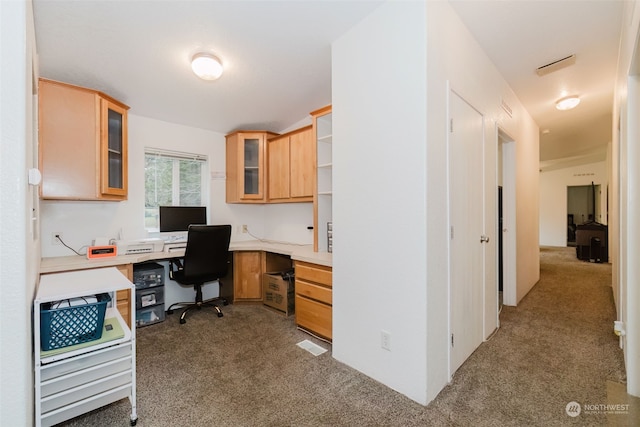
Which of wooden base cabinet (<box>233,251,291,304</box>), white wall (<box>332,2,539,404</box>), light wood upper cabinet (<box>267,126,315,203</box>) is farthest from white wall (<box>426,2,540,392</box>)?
wooden base cabinet (<box>233,251,291,304</box>)

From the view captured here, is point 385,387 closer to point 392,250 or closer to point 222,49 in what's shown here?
point 392,250

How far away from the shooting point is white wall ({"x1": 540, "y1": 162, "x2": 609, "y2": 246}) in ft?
28.9

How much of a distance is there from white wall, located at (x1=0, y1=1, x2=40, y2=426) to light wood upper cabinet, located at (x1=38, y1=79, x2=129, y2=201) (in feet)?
6.17

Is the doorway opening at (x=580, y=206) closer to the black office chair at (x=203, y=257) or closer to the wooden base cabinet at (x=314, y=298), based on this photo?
the wooden base cabinet at (x=314, y=298)

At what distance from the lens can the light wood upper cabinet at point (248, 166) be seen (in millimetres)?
3965

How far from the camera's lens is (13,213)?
1.04 meters

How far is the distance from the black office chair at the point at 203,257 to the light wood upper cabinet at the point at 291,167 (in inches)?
35.9

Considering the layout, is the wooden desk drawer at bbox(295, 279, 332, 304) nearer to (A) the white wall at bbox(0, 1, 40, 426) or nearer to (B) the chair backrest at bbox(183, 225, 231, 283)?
(B) the chair backrest at bbox(183, 225, 231, 283)

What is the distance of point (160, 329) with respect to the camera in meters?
2.96

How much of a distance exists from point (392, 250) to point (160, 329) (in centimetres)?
258

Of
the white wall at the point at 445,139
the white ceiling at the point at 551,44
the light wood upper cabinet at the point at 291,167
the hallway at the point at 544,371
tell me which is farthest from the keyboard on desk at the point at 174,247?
the white ceiling at the point at 551,44

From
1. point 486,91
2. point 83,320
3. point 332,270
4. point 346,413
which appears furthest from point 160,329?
point 486,91

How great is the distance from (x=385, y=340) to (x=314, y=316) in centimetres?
89

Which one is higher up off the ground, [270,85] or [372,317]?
[270,85]
